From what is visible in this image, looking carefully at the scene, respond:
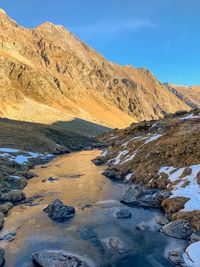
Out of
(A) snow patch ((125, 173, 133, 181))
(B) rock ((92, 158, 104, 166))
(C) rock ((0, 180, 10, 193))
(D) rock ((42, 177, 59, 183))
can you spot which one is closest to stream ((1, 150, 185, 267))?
(C) rock ((0, 180, 10, 193))

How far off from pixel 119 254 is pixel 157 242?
345 cm

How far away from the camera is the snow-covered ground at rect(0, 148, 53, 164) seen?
5995 centimetres

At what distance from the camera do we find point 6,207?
3328cm

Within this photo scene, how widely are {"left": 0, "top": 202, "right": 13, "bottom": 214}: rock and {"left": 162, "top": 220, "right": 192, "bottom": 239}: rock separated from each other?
15.3 m

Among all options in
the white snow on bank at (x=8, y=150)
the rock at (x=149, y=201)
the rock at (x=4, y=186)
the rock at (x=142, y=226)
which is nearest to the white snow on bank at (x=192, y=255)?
the rock at (x=142, y=226)

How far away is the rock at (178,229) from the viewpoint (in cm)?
2575

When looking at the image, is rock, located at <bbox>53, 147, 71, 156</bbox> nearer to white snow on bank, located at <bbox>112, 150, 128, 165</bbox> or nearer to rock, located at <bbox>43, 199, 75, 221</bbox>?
white snow on bank, located at <bbox>112, 150, 128, 165</bbox>

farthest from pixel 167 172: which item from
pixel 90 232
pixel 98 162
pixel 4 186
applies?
pixel 98 162


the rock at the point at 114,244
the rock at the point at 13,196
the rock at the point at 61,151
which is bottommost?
the rock at the point at 114,244

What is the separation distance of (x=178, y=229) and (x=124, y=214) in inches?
241

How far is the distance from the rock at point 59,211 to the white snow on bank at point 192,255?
12.3m

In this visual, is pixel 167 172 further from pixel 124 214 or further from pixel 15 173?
pixel 15 173

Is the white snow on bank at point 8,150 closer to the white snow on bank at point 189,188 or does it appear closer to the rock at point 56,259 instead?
the white snow on bank at point 189,188

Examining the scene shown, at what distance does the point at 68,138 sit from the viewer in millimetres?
106562
